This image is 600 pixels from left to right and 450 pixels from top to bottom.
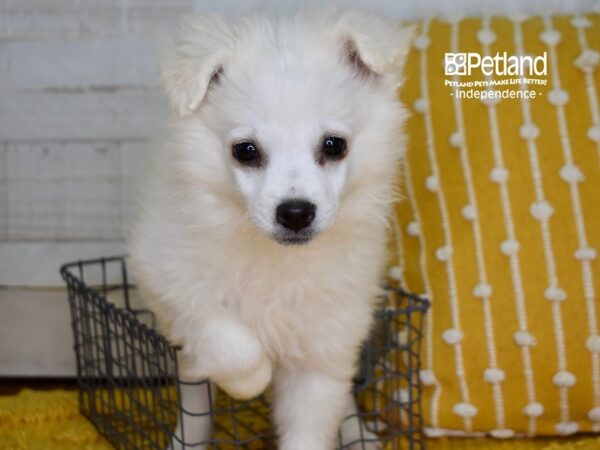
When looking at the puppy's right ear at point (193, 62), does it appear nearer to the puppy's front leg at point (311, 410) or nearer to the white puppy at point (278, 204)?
the white puppy at point (278, 204)

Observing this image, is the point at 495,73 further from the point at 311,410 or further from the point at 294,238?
the point at 311,410

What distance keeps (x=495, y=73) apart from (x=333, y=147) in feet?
2.26

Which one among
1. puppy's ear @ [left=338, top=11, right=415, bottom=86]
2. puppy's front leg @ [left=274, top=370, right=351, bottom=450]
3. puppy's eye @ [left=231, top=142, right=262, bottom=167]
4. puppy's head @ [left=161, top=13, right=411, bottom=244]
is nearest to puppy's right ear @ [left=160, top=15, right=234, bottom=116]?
puppy's head @ [left=161, top=13, right=411, bottom=244]

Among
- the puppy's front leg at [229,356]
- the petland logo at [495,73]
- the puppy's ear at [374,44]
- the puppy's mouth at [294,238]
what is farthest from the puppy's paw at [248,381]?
the petland logo at [495,73]

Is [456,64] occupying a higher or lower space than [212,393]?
higher

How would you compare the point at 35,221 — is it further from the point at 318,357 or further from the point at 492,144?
the point at 492,144

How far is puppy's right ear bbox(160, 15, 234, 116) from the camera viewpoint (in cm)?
147

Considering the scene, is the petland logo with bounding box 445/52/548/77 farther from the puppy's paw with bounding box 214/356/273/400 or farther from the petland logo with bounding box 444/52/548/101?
the puppy's paw with bounding box 214/356/273/400

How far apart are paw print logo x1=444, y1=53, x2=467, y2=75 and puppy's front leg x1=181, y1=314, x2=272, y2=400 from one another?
0.91 meters

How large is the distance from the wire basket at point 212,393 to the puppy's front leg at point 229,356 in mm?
101

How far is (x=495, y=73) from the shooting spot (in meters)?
1.96

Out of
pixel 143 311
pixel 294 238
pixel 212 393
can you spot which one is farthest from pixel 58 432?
pixel 294 238

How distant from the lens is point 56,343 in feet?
8.19

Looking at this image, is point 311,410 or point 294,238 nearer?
point 294,238
